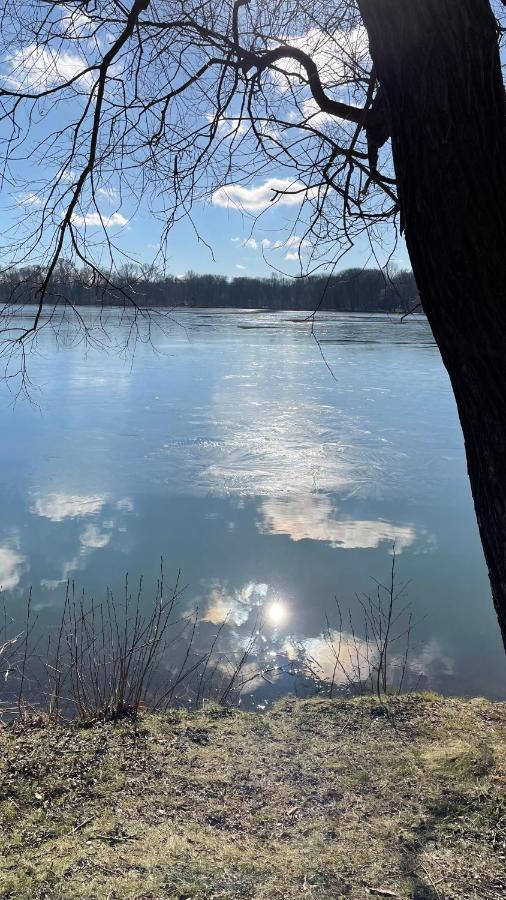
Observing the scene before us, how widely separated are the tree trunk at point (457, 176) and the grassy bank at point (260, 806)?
1448 mm

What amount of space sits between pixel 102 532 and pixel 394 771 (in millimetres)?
4594

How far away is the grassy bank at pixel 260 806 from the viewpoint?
2.07 metres

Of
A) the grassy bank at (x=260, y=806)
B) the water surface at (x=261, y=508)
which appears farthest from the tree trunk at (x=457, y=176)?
the water surface at (x=261, y=508)

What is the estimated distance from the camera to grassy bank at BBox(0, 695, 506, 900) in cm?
207

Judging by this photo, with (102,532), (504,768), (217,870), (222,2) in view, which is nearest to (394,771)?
(504,768)

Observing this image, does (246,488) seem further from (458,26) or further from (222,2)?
(458,26)

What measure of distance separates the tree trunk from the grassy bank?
1448 mm

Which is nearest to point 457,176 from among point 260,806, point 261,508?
point 260,806

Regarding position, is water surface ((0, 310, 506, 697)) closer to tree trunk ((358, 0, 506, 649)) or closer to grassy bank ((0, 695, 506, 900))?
grassy bank ((0, 695, 506, 900))

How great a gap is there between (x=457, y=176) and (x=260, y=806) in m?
2.50

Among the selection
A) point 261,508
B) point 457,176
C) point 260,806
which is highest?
point 457,176

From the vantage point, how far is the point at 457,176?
142cm

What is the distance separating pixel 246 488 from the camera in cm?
Result: 834

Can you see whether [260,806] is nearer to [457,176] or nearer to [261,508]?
[457,176]
